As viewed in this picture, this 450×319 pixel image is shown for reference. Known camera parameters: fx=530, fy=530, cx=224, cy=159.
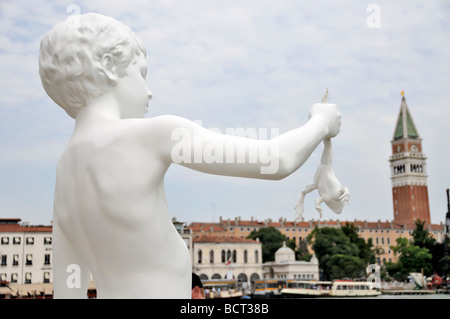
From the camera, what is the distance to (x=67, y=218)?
6.73ft

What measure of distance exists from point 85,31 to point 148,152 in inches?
20.9

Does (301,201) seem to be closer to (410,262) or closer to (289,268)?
(289,268)

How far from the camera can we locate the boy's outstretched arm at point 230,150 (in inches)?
68.0

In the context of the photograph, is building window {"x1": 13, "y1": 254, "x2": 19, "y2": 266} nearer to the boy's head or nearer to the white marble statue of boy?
the white marble statue of boy

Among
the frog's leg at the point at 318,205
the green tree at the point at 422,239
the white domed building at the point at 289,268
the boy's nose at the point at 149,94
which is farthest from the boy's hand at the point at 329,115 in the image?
the green tree at the point at 422,239

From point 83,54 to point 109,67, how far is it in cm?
10

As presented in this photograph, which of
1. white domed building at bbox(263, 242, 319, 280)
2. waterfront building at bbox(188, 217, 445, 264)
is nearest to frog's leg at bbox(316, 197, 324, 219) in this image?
white domed building at bbox(263, 242, 319, 280)

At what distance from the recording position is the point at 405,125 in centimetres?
11281

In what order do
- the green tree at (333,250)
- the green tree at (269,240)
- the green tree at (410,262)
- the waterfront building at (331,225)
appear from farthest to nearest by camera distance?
the waterfront building at (331,225) → the green tree at (269,240) → the green tree at (410,262) → the green tree at (333,250)

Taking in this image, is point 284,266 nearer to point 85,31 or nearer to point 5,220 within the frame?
point 5,220

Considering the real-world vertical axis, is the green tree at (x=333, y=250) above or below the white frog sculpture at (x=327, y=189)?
above

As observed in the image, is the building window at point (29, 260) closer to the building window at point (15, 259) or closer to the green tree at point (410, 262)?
the building window at point (15, 259)
